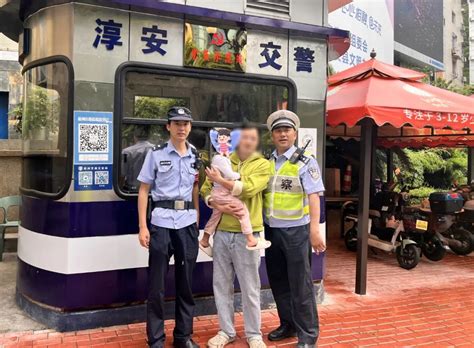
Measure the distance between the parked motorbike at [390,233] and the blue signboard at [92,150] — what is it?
177 inches

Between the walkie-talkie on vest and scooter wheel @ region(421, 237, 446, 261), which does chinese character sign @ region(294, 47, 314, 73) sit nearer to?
the walkie-talkie on vest

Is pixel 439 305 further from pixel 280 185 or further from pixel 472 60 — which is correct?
pixel 472 60

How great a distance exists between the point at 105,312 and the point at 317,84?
3.10m

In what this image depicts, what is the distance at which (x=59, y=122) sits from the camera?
13.2 feet

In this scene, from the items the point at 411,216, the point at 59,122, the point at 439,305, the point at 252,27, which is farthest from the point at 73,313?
the point at 411,216

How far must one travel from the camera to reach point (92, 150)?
3914 millimetres

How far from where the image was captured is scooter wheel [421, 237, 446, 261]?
693 centimetres

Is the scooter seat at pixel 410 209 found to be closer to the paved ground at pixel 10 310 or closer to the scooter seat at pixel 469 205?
the scooter seat at pixel 469 205

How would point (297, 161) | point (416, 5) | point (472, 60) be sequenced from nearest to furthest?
1. point (297, 161)
2. point (416, 5)
3. point (472, 60)

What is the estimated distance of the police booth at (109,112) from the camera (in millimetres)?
3900

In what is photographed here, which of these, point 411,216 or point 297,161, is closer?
point 297,161

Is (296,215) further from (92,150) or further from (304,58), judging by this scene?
(304,58)

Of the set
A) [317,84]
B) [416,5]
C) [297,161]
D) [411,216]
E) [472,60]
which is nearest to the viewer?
[297,161]

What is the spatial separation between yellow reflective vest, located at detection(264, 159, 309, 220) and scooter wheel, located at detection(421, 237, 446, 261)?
422cm
